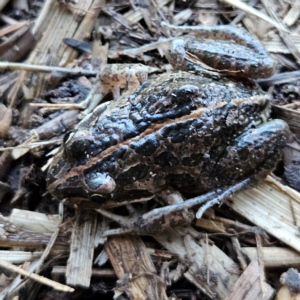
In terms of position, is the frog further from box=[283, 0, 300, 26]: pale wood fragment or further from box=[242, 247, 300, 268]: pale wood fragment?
box=[283, 0, 300, 26]: pale wood fragment

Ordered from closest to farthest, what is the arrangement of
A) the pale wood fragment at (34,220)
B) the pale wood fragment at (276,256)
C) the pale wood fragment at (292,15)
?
the pale wood fragment at (276,256), the pale wood fragment at (34,220), the pale wood fragment at (292,15)

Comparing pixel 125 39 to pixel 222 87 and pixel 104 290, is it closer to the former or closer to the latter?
pixel 222 87

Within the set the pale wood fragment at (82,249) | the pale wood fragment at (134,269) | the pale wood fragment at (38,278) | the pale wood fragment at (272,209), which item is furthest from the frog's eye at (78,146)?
the pale wood fragment at (272,209)

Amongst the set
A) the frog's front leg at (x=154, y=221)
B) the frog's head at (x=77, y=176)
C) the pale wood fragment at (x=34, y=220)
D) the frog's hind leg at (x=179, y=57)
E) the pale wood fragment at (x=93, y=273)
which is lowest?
the pale wood fragment at (x=93, y=273)

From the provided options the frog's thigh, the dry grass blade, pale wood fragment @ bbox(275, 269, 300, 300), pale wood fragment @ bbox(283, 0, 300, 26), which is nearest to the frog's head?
the frog's thigh

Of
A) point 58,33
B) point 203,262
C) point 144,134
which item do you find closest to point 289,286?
point 203,262

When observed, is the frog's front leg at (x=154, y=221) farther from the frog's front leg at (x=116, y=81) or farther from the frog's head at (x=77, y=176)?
the frog's front leg at (x=116, y=81)
